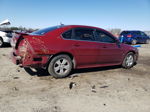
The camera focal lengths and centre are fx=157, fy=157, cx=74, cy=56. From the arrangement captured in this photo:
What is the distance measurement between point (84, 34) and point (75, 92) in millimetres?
2068

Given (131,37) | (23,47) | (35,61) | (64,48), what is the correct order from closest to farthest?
1. (35,61)
2. (23,47)
3. (64,48)
4. (131,37)

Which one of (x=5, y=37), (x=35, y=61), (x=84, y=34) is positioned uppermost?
(x=84, y=34)

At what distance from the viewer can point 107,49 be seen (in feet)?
18.2

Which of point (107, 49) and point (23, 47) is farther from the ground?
point (23, 47)

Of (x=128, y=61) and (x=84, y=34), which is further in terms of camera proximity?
(x=128, y=61)

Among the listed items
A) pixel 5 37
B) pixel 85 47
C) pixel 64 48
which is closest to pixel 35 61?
pixel 64 48

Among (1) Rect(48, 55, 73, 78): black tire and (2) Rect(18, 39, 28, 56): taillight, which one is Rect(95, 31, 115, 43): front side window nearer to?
(1) Rect(48, 55, 73, 78): black tire

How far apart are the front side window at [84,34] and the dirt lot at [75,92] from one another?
1224 mm

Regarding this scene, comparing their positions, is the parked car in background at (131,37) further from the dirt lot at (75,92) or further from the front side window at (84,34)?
the front side window at (84,34)

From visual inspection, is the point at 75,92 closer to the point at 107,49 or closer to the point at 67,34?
the point at 67,34

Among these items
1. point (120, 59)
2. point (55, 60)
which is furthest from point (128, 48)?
point (55, 60)

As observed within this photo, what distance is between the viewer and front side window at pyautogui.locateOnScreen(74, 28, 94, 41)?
4.96 m

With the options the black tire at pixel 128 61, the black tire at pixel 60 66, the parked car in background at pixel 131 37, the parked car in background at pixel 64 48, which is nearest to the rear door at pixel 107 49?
the parked car in background at pixel 64 48

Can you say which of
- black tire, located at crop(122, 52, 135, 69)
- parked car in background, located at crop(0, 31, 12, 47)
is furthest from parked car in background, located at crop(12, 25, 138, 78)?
parked car in background, located at crop(0, 31, 12, 47)
